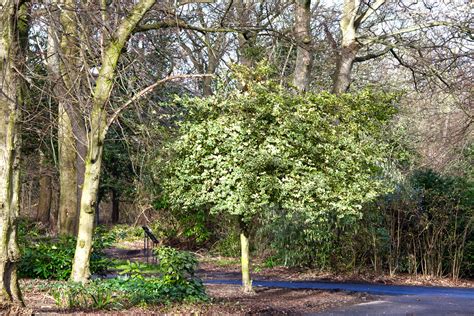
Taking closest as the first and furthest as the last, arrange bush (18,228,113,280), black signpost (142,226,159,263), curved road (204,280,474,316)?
curved road (204,280,474,316) → bush (18,228,113,280) → black signpost (142,226,159,263)

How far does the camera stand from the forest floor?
8977 millimetres

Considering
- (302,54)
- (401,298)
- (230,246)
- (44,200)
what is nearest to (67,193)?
(302,54)

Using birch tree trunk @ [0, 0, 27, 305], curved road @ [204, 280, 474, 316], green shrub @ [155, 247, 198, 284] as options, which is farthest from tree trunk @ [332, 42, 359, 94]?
birch tree trunk @ [0, 0, 27, 305]

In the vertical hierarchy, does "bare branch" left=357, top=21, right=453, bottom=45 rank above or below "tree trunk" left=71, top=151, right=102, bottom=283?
above

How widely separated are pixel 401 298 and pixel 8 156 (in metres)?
8.49

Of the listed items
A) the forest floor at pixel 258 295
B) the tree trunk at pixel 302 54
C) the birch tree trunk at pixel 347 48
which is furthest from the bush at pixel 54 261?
the birch tree trunk at pixel 347 48

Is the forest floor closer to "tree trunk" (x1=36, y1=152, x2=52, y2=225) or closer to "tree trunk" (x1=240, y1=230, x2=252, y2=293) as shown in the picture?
"tree trunk" (x1=240, y1=230, x2=252, y2=293)

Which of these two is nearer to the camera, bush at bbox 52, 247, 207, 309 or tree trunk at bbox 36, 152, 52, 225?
bush at bbox 52, 247, 207, 309

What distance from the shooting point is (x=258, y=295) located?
1295 centimetres

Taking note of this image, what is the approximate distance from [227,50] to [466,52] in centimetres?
1023

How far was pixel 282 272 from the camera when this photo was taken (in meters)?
18.5

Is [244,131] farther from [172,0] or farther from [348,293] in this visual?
[348,293]

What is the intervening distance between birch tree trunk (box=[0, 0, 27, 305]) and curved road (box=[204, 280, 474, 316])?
5422mm

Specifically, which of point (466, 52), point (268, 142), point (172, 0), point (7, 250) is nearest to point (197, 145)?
point (268, 142)
